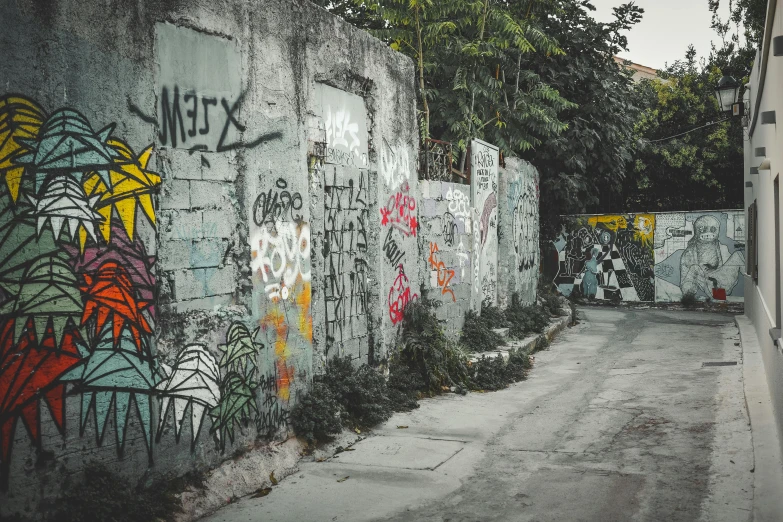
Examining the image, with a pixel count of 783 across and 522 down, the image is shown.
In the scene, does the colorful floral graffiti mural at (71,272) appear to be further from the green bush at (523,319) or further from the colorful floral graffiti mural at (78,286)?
the green bush at (523,319)

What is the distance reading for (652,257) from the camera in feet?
62.5

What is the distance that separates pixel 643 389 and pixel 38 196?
23.9 ft

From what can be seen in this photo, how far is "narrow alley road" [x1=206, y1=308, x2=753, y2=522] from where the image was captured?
5.15 meters

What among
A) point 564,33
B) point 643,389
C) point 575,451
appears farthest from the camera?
point 564,33

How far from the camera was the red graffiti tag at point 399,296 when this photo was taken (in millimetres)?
8815

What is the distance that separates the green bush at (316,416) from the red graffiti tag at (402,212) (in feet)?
7.99

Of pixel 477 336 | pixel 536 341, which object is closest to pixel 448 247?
pixel 477 336

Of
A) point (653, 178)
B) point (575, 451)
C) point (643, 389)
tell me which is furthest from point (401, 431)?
point (653, 178)

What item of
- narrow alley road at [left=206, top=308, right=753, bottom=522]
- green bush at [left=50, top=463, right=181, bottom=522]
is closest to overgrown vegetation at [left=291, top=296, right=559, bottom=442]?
narrow alley road at [left=206, top=308, right=753, bottom=522]

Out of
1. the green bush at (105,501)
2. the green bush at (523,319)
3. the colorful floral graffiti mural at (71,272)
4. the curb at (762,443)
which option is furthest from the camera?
the green bush at (523,319)

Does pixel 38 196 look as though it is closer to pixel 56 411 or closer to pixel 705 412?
pixel 56 411

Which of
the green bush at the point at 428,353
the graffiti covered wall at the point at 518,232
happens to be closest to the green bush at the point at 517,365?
the green bush at the point at 428,353

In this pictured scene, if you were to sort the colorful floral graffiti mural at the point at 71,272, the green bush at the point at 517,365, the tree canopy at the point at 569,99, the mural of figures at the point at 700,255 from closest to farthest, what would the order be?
the colorful floral graffiti mural at the point at 71,272 < the green bush at the point at 517,365 < the tree canopy at the point at 569,99 < the mural of figures at the point at 700,255

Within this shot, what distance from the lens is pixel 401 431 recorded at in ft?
23.7
